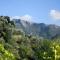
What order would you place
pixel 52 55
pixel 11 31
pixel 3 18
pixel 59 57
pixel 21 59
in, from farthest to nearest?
1. pixel 3 18
2. pixel 11 31
3. pixel 21 59
4. pixel 52 55
5. pixel 59 57

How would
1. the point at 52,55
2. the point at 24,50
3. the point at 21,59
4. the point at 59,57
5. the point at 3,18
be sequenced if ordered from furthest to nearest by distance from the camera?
the point at 3,18, the point at 24,50, the point at 21,59, the point at 52,55, the point at 59,57

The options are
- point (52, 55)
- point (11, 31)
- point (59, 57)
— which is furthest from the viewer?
point (11, 31)

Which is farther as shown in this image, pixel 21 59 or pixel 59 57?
pixel 21 59

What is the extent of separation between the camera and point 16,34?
6481 cm

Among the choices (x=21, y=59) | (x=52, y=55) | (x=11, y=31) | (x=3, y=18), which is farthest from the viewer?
(x=3, y=18)

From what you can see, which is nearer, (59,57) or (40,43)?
(59,57)

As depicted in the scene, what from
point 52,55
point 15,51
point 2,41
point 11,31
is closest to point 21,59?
point 15,51

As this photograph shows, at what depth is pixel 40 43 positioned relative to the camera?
64.2m

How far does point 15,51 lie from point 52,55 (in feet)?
53.8

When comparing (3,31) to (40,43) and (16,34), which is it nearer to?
(16,34)

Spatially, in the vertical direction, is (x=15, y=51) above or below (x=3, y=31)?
below

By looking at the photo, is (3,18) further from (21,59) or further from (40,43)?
(21,59)

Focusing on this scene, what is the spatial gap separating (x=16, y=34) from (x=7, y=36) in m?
5.06

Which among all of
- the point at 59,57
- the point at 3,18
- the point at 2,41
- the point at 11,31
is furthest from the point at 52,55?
the point at 3,18
